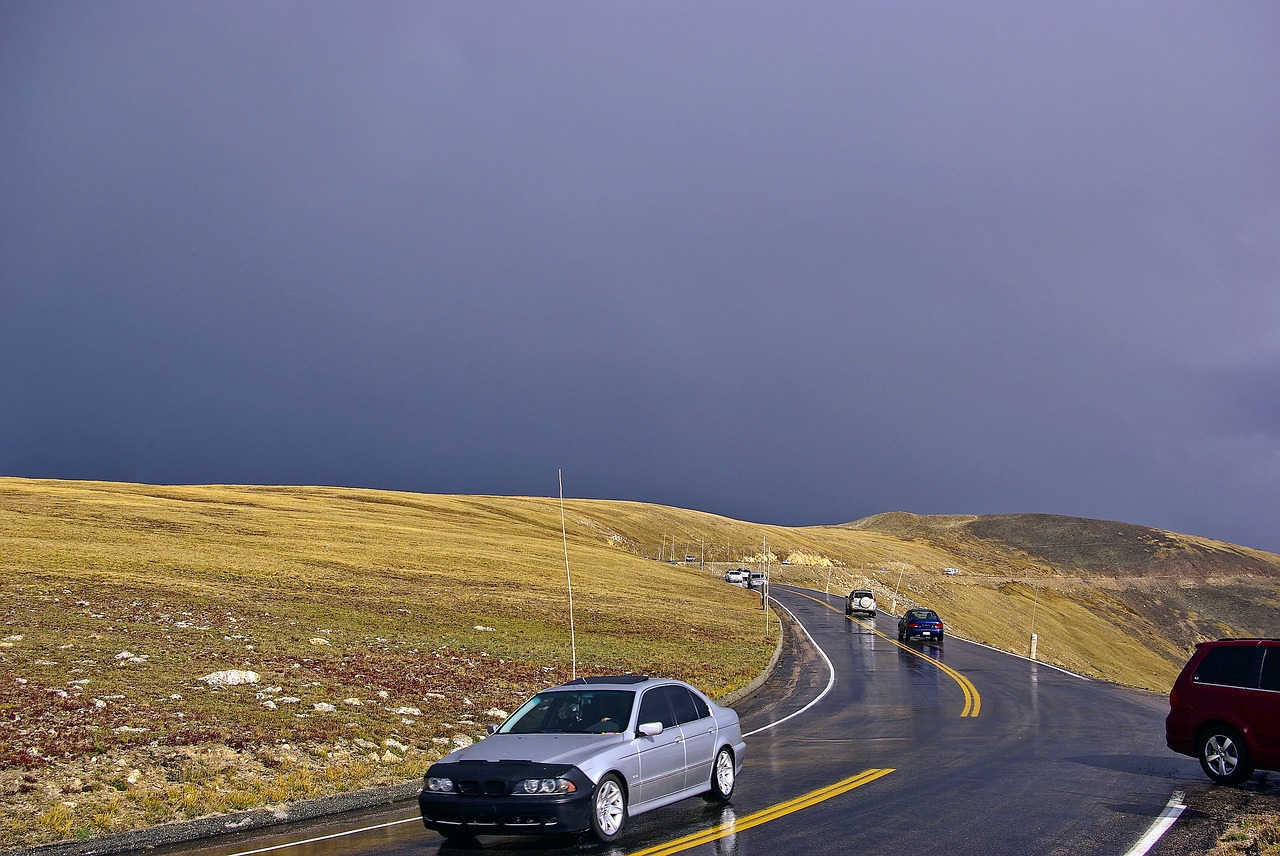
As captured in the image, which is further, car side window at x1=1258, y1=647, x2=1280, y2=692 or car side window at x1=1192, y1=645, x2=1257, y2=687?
car side window at x1=1192, y1=645, x2=1257, y2=687

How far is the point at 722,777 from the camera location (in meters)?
12.3

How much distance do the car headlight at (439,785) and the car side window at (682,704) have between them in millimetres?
3110

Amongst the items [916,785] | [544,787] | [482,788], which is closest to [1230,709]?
[916,785]

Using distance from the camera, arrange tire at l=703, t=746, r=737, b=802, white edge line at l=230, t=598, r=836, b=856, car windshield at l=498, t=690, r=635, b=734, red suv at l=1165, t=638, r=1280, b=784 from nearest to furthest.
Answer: white edge line at l=230, t=598, r=836, b=856
car windshield at l=498, t=690, r=635, b=734
tire at l=703, t=746, r=737, b=802
red suv at l=1165, t=638, r=1280, b=784

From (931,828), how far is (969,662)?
28.6 metres

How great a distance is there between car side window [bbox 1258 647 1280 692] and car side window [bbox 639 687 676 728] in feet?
26.4

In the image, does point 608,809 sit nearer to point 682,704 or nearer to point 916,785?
point 682,704

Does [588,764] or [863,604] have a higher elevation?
[588,764]

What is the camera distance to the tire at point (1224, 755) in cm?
1288

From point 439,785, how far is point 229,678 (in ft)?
34.9

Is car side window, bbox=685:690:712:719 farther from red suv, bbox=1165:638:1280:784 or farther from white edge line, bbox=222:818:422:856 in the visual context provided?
red suv, bbox=1165:638:1280:784

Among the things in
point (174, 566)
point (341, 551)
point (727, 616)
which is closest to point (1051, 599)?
point (727, 616)

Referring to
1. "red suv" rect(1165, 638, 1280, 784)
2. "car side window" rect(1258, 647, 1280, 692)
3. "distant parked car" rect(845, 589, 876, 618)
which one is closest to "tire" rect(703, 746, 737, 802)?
"red suv" rect(1165, 638, 1280, 784)

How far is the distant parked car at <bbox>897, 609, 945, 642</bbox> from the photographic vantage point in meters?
45.1
